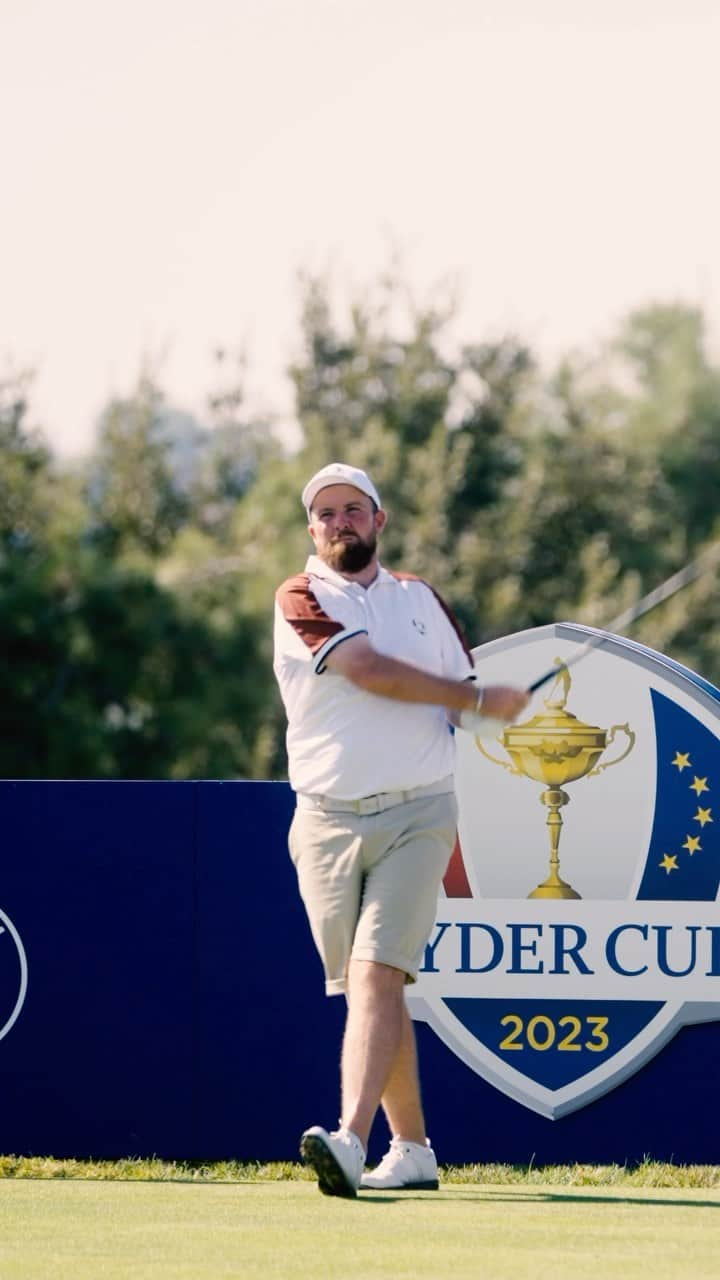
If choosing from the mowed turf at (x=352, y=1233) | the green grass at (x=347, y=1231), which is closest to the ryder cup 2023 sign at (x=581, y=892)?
the green grass at (x=347, y=1231)

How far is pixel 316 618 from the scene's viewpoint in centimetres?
530

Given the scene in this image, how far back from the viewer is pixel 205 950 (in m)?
6.48

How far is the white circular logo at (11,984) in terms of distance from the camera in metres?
6.51

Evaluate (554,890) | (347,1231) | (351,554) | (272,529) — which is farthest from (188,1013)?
(272,529)

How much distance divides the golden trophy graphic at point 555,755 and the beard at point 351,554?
1.16 m

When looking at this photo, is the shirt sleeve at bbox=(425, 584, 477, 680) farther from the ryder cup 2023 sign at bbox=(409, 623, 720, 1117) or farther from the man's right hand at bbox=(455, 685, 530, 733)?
the ryder cup 2023 sign at bbox=(409, 623, 720, 1117)

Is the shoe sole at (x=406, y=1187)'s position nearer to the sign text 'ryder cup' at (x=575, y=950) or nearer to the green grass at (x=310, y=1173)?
the green grass at (x=310, y=1173)

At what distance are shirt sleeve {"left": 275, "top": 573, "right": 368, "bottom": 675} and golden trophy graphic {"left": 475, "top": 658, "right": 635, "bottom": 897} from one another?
122 centimetres

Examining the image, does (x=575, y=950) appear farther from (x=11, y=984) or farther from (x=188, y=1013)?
(x=11, y=984)

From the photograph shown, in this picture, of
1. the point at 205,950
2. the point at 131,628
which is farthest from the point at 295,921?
the point at 131,628

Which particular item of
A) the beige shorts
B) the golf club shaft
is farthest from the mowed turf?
the golf club shaft

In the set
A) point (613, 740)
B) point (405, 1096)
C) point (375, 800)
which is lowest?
point (405, 1096)

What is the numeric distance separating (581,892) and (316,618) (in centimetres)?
154

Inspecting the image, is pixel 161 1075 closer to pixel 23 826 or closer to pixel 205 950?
pixel 205 950
